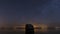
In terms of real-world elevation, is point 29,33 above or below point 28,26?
below

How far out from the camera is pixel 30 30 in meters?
9.13

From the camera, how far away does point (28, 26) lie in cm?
930

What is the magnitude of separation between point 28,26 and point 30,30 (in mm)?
393

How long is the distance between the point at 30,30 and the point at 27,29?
0.90 ft

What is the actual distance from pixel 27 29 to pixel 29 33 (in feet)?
1.21

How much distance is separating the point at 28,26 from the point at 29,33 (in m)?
0.59

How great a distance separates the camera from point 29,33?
916cm

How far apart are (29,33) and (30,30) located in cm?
26

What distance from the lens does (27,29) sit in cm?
923

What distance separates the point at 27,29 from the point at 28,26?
27 centimetres
